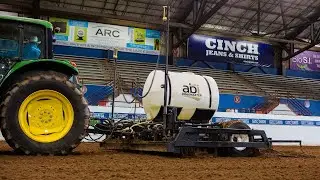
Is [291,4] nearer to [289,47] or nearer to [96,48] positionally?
[289,47]

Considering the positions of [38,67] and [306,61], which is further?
[306,61]

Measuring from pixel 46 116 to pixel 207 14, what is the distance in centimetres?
1800

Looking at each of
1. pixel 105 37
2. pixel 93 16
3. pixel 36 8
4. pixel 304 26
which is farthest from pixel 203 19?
pixel 36 8

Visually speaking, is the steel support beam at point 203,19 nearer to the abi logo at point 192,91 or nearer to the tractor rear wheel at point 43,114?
the abi logo at point 192,91

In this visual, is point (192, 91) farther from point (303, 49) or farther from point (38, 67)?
point (303, 49)

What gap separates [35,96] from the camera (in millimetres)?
6242

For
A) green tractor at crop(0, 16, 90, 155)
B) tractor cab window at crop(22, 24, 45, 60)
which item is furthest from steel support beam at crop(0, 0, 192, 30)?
green tractor at crop(0, 16, 90, 155)

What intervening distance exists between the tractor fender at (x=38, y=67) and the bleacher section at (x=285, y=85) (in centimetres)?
2106

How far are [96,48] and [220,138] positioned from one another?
17.1 metres

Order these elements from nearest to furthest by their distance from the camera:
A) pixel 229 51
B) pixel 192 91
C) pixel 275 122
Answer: pixel 192 91 → pixel 275 122 → pixel 229 51

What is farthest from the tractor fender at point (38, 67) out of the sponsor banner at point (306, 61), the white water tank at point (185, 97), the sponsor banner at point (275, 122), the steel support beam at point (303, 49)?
the sponsor banner at point (306, 61)

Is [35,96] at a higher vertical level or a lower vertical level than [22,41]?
lower

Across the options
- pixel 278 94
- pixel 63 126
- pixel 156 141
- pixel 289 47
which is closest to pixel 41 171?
pixel 63 126

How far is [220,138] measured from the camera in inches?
316
